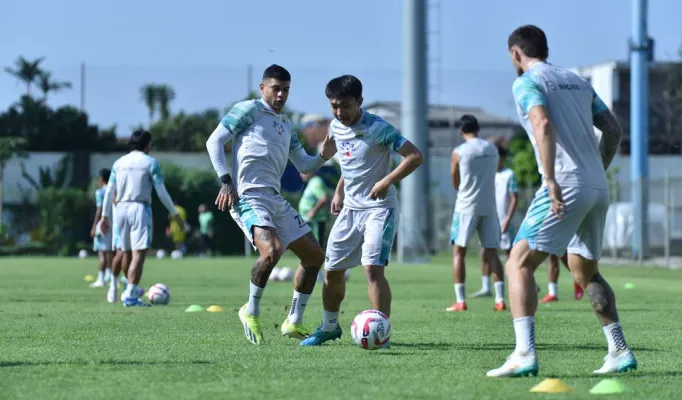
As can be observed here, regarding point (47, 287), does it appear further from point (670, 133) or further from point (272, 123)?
point (670, 133)

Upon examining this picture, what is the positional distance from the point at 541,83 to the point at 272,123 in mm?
3328

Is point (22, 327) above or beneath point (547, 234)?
beneath

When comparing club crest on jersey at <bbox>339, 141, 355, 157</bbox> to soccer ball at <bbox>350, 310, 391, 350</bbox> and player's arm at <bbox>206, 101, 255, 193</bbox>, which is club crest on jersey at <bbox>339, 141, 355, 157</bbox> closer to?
player's arm at <bbox>206, 101, 255, 193</bbox>

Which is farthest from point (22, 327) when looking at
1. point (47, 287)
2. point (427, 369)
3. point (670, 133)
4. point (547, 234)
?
point (670, 133)

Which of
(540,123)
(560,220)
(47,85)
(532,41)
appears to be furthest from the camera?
(47,85)

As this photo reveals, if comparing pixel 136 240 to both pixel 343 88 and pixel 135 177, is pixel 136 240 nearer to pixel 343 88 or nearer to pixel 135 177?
pixel 135 177

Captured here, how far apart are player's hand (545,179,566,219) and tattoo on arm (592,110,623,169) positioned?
73cm

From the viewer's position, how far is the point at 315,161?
1096 cm

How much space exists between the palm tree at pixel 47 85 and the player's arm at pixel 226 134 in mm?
57806

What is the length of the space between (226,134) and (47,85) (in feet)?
216

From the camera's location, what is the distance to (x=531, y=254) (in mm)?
7828

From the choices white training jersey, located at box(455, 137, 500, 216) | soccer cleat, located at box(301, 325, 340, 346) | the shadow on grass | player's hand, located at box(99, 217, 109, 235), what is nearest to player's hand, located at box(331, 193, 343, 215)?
soccer cleat, located at box(301, 325, 340, 346)

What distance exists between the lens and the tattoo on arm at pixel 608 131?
8.18m

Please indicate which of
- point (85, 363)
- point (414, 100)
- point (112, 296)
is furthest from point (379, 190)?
point (414, 100)
